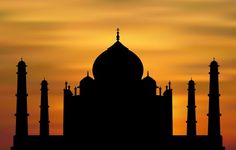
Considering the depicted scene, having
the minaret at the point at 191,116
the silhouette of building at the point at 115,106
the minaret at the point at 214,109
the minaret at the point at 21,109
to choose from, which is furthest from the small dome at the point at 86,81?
the minaret at the point at 214,109

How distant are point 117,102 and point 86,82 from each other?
204 centimetres

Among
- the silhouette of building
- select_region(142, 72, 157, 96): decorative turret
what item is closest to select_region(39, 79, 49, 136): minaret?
the silhouette of building

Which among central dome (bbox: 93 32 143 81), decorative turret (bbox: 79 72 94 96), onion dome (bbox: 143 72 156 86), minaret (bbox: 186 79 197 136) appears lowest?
minaret (bbox: 186 79 197 136)

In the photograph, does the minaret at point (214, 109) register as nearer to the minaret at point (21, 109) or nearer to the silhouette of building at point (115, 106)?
the silhouette of building at point (115, 106)

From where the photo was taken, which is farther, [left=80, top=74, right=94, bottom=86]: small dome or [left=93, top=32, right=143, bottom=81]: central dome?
[left=80, top=74, right=94, bottom=86]: small dome

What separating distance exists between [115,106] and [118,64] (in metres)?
2.26

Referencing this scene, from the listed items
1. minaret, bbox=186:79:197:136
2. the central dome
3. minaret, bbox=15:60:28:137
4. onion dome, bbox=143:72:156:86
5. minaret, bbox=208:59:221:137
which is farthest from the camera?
minaret, bbox=186:79:197:136

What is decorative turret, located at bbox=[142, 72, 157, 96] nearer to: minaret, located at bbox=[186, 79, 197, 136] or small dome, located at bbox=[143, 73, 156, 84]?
small dome, located at bbox=[143, 73, 156, 84]

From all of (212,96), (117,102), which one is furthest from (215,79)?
(117,102)

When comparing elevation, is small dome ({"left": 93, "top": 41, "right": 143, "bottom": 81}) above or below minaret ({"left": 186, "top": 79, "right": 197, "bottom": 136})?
above

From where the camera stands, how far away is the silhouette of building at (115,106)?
71.2 metres

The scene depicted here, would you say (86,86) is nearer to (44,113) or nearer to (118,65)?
(118,65)

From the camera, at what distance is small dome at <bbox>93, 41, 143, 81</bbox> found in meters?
73.1

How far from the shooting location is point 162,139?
7075cm
